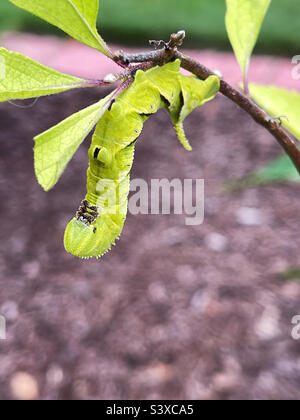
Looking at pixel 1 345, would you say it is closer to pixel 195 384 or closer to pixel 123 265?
pixel 123 265

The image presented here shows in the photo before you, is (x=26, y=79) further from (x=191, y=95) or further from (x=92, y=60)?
(x=92, y=60)

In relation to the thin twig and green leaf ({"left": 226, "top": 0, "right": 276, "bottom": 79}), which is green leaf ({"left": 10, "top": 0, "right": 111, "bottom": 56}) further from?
green leaf ({"left": 226, "top": 0, "right": 276, "bottom": 79})

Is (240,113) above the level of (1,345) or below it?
above

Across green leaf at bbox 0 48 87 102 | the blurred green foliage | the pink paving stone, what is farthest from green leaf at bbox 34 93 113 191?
the blurred green foliage

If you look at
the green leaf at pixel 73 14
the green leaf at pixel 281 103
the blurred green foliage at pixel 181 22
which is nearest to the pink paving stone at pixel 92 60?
the blurred green foliage at pixel 181 22

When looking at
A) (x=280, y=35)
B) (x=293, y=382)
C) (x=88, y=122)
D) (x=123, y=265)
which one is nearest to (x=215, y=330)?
(x=293, y=382)

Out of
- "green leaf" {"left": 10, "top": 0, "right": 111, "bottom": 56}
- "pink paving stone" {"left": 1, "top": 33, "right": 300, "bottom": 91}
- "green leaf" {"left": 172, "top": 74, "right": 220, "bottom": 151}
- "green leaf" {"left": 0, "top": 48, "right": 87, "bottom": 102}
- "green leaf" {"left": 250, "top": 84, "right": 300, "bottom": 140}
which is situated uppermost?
"pink paving stone" {"left": 1, "top": 33, "right": 300, "bottom": 91}

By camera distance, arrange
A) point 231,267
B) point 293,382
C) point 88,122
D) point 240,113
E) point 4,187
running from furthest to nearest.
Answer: point 240,113, point 4,187, point 231,267, point 293,382, point 88,122
